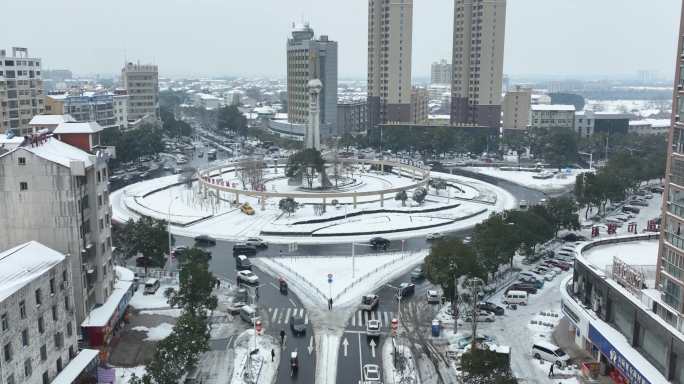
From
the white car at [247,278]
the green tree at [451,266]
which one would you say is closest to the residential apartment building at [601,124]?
the green tree at [451,266]

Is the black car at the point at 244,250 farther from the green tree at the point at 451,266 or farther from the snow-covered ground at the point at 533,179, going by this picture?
the snow-covered ground at the point at 533,179

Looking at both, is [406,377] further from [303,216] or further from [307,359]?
[303,216]

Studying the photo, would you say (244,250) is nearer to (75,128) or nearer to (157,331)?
(157,331)

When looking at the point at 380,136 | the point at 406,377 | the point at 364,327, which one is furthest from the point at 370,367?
the point at 380,136

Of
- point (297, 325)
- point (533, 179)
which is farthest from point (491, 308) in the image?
point (533, 179)

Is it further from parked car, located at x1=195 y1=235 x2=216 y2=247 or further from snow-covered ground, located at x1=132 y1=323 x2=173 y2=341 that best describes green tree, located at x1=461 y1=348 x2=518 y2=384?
parked car, located at x1=195 y1=235 x2=216 y2=247

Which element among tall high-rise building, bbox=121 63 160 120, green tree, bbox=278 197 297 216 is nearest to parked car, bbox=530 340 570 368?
green tree, bbox=278 197 297 216
